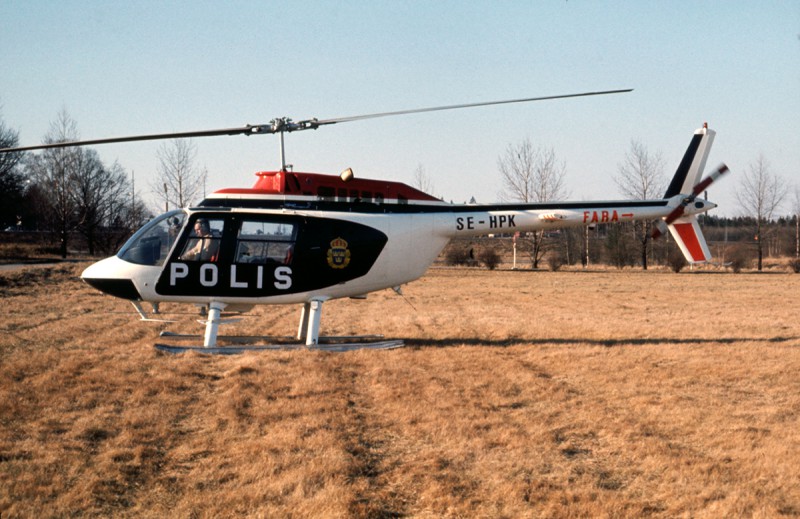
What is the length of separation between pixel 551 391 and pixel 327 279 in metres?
5.07

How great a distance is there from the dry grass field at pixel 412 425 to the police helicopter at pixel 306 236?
1334mm

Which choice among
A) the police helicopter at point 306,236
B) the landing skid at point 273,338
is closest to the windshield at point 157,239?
the police helicopter at point 306,236

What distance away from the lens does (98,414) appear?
6.94 metres

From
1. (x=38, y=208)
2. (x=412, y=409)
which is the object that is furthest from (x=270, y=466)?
(x=38, y=208)

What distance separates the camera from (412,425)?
6754 mm

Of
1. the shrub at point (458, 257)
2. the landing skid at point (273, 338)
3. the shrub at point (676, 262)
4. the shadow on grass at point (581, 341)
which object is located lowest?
the shadow on grass at point (581, 341)

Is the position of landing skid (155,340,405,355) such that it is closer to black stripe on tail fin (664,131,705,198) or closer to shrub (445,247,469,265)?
black stripe on tail fin (664,131,705,198)

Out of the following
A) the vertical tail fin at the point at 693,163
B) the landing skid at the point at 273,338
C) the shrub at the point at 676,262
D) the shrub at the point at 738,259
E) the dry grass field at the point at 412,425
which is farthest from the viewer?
the shrub at the point at 738,259

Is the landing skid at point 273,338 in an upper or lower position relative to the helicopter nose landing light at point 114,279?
lower

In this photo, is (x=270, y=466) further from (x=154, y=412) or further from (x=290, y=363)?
(x=290, y=363)

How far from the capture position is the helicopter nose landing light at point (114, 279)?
11539mm

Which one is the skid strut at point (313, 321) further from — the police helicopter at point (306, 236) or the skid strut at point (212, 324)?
the skid strut at point (212, 324)

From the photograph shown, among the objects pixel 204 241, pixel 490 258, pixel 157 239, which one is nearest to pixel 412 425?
pixel 204 241

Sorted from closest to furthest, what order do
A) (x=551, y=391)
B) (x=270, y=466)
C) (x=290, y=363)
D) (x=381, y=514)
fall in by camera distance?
(x=381, y=514)
(x=270, y=466)
(x=551, y=391)
(x=290, y=363)
